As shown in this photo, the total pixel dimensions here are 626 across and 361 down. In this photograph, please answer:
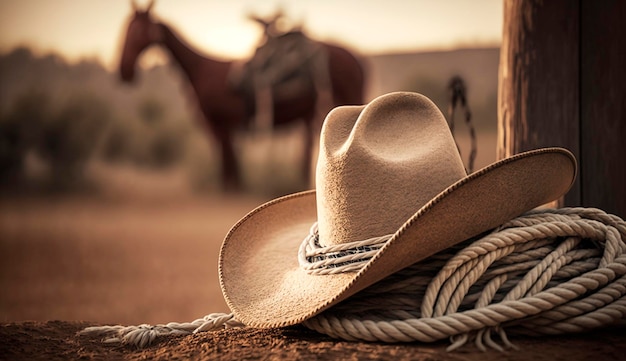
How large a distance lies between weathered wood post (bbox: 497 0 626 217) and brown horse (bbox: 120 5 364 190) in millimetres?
5867

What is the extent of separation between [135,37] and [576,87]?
7.18m

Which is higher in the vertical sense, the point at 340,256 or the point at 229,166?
the point at 229,166

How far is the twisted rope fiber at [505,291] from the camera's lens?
1.35 meters

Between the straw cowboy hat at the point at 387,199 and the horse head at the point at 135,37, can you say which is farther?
the horse head at the point at 135,37

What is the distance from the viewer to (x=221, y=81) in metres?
8.51

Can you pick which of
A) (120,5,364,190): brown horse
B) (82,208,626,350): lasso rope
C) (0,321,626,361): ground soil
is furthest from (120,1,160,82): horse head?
(82,208,626,350): lasso rope

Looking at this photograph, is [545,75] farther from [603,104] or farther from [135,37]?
[135,37]

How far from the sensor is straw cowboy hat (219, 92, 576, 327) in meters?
1.36

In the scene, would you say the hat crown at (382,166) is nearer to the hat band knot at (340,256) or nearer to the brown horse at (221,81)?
the hat band knot at (340,256)

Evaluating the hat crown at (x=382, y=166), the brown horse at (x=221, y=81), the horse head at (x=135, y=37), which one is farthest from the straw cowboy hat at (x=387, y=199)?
the horse head at (x=135, y=37)

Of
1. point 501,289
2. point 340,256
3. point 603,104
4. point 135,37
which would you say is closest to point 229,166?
point 135,37

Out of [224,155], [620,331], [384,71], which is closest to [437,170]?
[620,331]

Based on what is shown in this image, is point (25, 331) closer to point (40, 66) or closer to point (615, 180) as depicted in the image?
point (615, 180)

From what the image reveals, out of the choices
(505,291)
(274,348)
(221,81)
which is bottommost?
(274,348)
